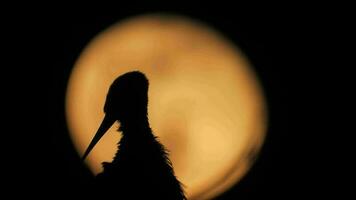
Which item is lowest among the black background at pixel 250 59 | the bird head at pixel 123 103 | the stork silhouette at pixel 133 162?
the stork silhouette at pixel 133 162

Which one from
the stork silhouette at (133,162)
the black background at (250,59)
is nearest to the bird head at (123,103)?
the stork silhouette at (133,162)

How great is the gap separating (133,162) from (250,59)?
535 centimetres

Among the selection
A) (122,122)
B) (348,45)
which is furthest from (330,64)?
(122,122)

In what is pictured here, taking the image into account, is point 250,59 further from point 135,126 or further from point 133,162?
point 133,162

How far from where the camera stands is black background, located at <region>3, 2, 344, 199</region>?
8.85m

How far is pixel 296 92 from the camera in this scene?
386 inches

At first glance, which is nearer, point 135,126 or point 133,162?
point 133,162

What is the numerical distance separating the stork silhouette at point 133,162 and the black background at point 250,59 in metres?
4.04

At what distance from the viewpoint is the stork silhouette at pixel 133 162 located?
158 inches

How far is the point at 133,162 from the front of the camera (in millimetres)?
4102

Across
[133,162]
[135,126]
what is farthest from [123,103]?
[133,162]

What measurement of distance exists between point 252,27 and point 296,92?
1.32 meters

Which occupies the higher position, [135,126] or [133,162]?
[135,126]

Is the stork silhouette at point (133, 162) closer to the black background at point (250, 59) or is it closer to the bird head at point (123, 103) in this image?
the bird head at point (123, 103)
